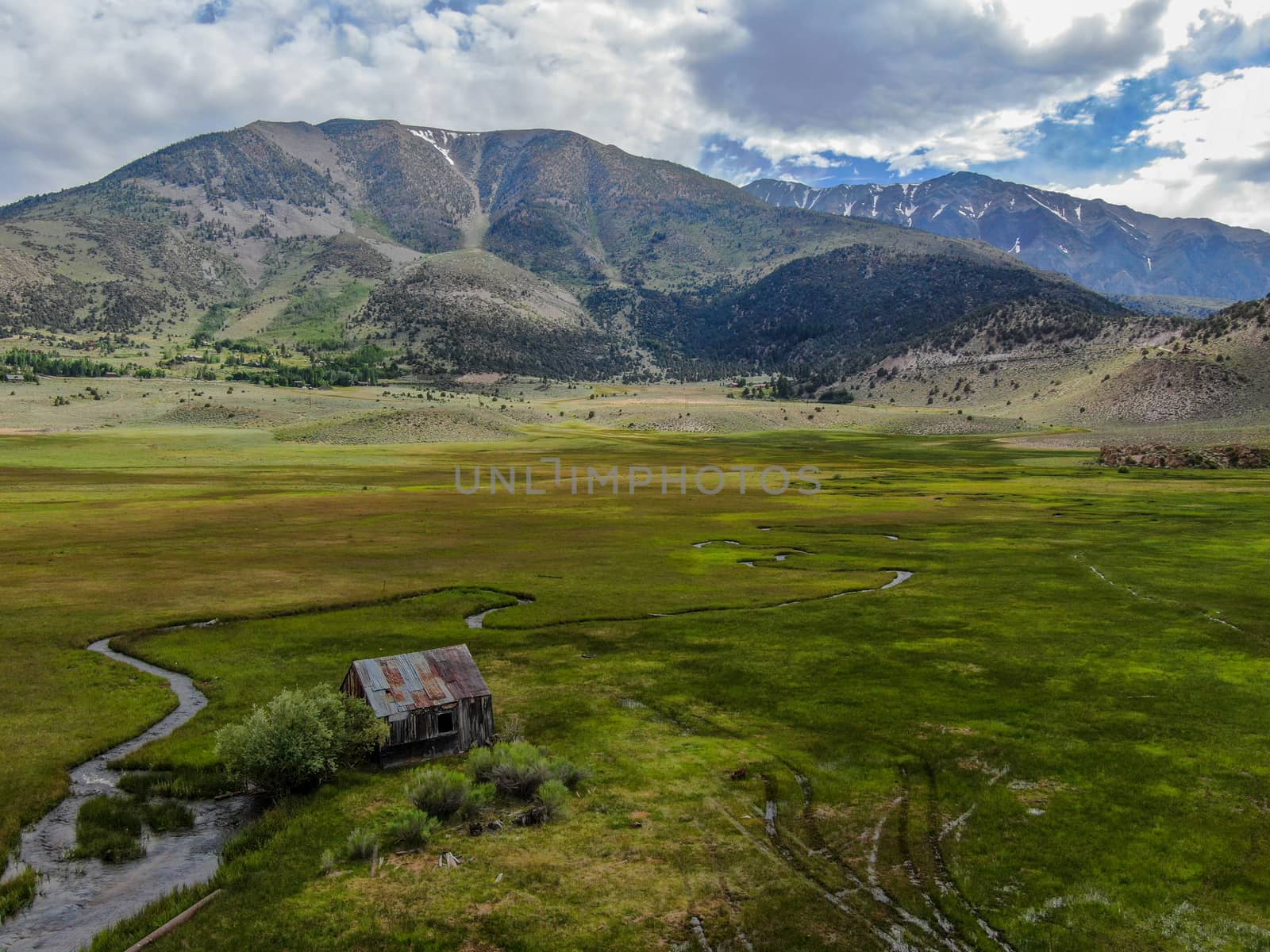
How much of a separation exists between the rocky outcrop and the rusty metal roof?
136 meters

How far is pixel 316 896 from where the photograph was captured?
1828 cm

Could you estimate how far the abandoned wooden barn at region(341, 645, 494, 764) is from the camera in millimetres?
25500

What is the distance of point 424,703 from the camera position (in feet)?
84.5

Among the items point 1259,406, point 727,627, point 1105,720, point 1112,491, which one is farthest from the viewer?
point 1259,406

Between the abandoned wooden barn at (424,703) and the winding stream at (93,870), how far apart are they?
15.0 feet

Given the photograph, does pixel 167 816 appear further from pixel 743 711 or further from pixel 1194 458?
pixel 1194 458

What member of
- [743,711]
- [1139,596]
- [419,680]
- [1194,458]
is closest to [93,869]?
[419,680]

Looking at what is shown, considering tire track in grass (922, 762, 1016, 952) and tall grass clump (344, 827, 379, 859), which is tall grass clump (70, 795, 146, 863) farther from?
tire track in grass (922, 762, 1016, 952)

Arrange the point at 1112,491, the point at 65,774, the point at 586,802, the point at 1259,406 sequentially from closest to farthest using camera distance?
the point at 586,802, the point at 65,774, the point at 1112,491, the point at 1259,406

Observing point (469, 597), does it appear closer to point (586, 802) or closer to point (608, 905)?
point (586, 802)

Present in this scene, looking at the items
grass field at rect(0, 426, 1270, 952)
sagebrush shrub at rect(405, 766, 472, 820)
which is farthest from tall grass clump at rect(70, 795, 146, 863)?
sagebrush shrub at rect(405, 766, 472, 820)

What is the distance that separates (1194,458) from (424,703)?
14341 cm

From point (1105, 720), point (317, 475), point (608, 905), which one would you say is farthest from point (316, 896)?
point (317, 475)

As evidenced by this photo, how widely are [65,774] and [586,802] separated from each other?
16.7m
